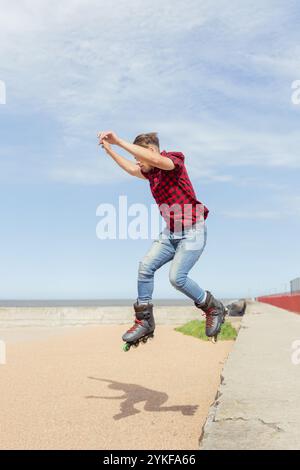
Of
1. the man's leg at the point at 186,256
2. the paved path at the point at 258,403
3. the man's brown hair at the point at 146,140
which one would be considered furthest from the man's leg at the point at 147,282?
the paved path at the point at 258,403

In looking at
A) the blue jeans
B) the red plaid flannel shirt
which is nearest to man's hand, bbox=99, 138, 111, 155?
the red plaid flannel shirt

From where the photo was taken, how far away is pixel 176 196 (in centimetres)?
566

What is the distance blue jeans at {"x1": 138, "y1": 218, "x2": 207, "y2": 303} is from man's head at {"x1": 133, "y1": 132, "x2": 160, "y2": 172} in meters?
0.63

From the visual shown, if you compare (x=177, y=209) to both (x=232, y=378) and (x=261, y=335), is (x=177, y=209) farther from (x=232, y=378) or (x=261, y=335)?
(x=261, y=335)

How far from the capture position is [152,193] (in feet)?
19.0

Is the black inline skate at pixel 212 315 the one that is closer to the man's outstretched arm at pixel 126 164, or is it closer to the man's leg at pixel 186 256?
the man's leg at pixel 186 256

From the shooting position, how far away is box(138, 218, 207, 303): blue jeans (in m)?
5.62

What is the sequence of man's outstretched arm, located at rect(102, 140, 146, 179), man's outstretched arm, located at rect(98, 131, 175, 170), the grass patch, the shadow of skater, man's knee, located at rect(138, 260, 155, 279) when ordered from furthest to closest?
the grass patch < the shadow of skater < man's outstretched arm, located at rect(102, 140, 146, 179) < man's knee, located at rect(138, 260, 155, 279) < man's outstretched arm, located at rect(98, 131, 175, 170)

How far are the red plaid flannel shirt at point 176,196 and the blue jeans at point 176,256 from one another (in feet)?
0.32

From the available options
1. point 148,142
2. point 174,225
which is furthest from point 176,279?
point 148,142

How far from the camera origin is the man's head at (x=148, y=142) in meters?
5.60

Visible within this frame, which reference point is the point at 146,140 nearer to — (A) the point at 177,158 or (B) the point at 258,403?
(A) the point at 177,158

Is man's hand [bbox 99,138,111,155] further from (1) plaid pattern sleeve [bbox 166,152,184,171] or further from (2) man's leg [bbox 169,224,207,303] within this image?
(2) man's leg [bbox 169,224,207,303]
